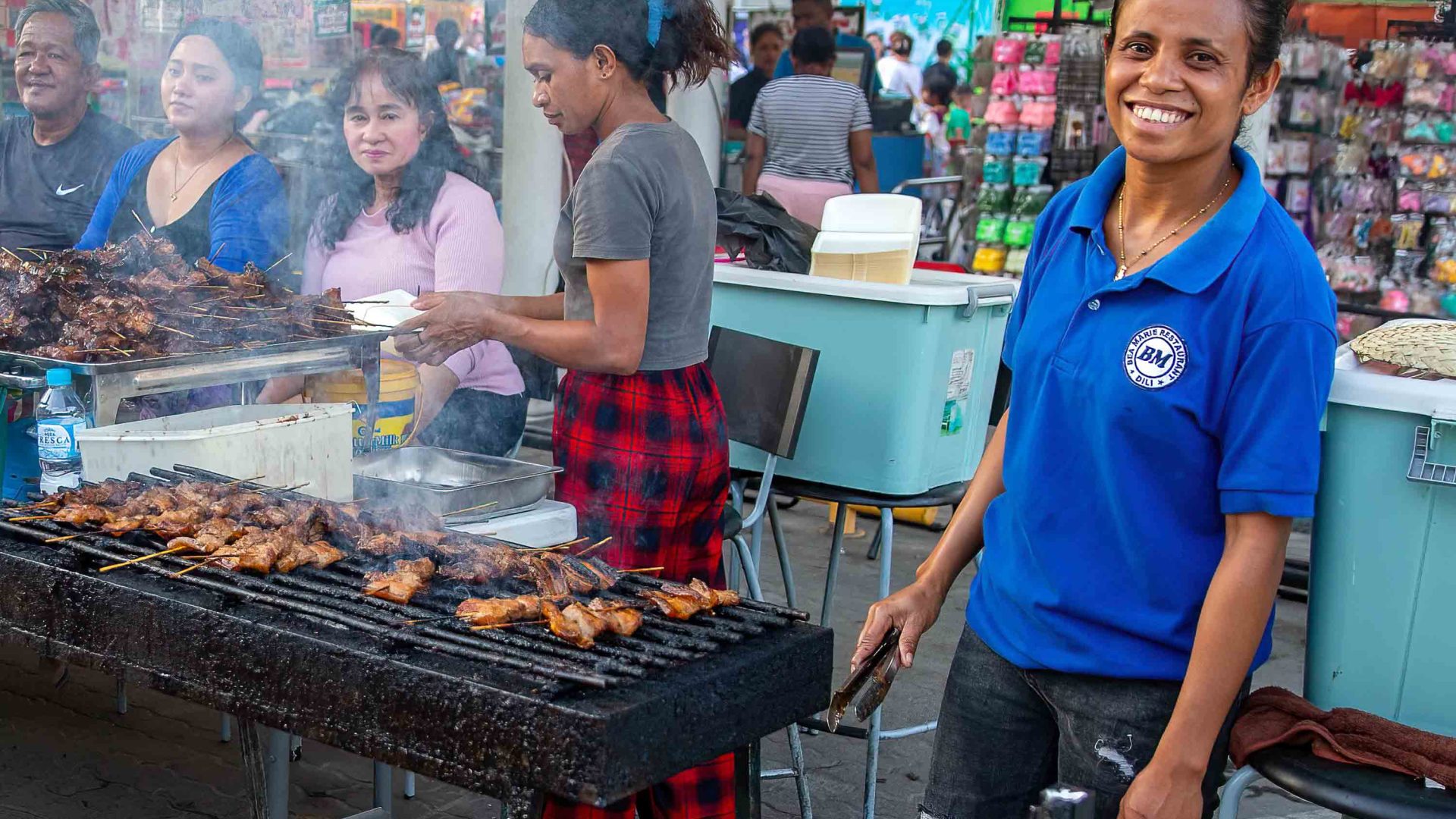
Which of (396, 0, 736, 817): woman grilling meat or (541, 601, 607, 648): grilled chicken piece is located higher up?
(396, 0, 736, 817): woman grilling meat

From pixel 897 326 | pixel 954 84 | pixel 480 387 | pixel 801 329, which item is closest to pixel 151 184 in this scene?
pixel 480 387

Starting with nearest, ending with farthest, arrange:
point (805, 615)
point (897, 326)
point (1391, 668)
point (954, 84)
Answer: point (1391, 668) → point (805, 615) → point (897, 326) → point (954, 84)

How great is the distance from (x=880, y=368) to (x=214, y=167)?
221 centimetres

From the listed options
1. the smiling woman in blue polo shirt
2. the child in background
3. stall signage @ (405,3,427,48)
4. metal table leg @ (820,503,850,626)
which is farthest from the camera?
the child in background

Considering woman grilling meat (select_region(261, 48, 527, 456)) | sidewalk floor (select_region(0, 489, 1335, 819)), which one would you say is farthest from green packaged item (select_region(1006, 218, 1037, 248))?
woman grilling meat (select_region(261, 48, 527, 456))

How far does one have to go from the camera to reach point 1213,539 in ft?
5.93

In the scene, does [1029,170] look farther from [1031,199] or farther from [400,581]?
[400,581]

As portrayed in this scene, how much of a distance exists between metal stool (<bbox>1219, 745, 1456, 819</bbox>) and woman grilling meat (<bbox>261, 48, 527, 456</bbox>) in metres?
2.63

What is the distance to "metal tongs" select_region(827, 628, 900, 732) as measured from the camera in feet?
6.97

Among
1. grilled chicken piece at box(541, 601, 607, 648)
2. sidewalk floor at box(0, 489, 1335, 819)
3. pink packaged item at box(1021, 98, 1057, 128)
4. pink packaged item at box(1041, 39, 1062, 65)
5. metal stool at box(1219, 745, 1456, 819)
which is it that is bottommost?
sidewalk floor at box(0, 489, 1335, 819)

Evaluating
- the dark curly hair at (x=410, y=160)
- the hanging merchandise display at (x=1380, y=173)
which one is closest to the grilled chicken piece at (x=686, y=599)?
the dark curly hair at (x=410, y=160)

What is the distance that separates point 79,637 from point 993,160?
7.99 m

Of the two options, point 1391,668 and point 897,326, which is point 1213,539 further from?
point 897,326

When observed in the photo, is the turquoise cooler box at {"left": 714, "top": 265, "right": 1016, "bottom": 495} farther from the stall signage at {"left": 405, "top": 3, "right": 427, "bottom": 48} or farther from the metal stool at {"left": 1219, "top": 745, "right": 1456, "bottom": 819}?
the stall signage at {"left": 405, "top": 3, "right": 427, "bottom": 48}
